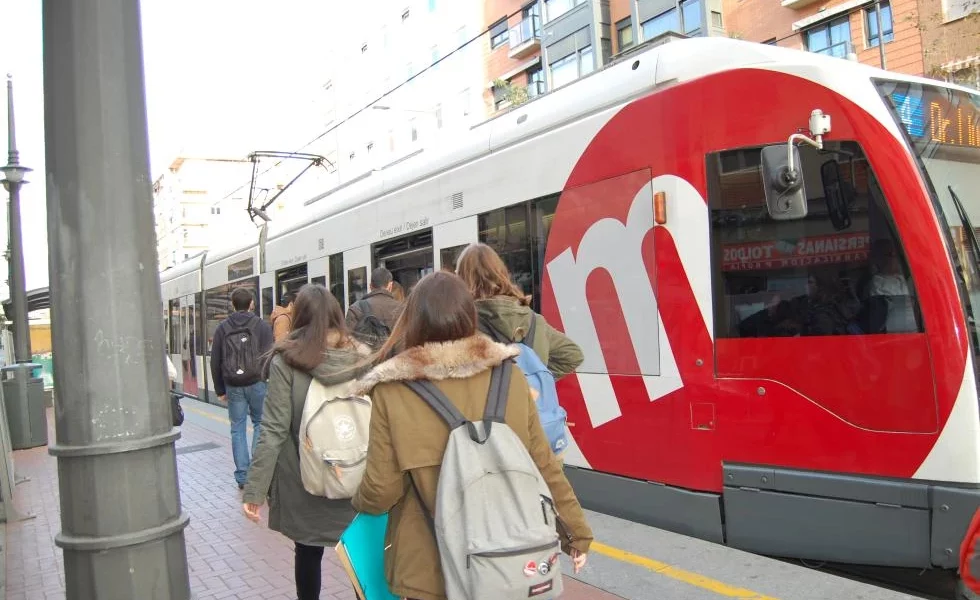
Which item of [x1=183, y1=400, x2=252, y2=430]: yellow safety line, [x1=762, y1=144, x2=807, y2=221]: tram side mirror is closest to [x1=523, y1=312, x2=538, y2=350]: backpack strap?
[x1=762, y1=144, x2=807, y2=221]: tram side mirror

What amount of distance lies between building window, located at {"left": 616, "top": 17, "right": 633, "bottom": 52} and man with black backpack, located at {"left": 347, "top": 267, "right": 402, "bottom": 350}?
74.6 ft

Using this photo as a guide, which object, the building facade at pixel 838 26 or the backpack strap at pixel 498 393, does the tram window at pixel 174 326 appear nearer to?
the building facade at pixel 838 26

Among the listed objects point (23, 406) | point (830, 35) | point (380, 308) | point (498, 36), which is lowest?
point (23, 406)

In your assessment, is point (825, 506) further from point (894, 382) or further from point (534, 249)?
point (534, 249)

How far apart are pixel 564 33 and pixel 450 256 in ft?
77.1

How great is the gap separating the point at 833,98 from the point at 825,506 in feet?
7.08

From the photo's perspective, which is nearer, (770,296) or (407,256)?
(770,296)

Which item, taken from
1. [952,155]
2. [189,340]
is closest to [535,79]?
[189,340]

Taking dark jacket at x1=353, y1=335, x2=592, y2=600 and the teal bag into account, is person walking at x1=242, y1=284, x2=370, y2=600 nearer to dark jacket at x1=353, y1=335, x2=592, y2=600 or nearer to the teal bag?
the teal bag

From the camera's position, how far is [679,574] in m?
3.98

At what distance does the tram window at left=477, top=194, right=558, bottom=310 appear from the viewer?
18.5ft

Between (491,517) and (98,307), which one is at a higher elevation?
(98,307)

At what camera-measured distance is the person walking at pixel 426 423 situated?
7.20 ft

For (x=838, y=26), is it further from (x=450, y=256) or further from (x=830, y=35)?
(x=450, y=256)
